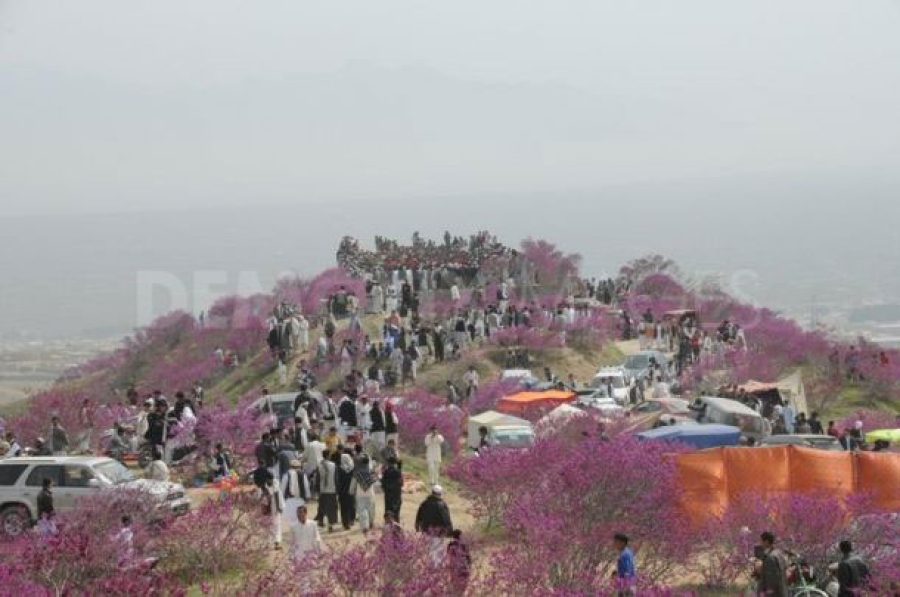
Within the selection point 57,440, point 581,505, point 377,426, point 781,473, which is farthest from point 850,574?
point 57,440

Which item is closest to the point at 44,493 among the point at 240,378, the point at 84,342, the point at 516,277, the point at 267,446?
the point at 267,446

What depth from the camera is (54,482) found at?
728 inches

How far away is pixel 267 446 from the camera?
19156mm

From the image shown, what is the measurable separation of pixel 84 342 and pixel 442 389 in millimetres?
126351

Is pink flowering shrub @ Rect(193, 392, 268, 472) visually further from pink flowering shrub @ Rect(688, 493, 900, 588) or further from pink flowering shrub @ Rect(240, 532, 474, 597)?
pink flowering shrub @ Rect(240, 532, 474, 597)

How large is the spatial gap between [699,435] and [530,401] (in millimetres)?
8722

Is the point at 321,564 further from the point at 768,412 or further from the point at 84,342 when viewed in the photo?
the point at 84,342

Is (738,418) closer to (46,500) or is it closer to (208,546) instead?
(208,546)

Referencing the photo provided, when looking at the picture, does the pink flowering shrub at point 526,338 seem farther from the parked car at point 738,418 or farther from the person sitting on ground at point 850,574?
the person sitting on ground at point 850,574

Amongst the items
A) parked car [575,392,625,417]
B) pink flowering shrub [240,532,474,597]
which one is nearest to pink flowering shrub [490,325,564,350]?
parked car [575,392,625,417]

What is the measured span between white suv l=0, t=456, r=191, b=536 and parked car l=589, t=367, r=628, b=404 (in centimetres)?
1824

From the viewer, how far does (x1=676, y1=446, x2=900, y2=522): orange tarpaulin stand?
57.5 ft

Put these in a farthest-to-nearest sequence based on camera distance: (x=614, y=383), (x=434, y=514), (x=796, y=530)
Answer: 1. (x=614, y=383)
2. (x=796, y=530)
3. (x=434, y=514)

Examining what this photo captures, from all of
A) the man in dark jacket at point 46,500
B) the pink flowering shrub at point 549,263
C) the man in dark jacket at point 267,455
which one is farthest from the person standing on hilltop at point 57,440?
the pink flowering shrub at point 549,263
